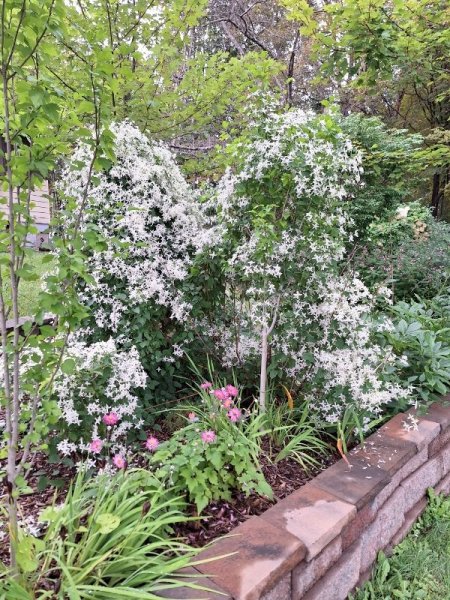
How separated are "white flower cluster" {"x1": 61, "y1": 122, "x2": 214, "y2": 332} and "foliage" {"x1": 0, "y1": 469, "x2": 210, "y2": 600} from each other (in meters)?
1.10

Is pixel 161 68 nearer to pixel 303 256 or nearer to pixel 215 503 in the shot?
pixel 303 256

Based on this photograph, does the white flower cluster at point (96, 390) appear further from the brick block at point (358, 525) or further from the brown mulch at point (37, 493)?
the brick block at point (358, 525)

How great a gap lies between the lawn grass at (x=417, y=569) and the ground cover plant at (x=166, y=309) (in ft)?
1.69

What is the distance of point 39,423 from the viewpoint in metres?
1.40

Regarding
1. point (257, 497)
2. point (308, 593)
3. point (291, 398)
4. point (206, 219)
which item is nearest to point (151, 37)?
point (206, 219)

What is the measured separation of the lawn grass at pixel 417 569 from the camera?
1.85 meters

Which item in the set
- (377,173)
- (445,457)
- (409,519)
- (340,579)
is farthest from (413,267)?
(340,579)

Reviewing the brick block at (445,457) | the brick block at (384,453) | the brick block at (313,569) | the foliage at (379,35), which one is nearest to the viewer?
the brick block at (313,569)

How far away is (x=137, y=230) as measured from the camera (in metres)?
2.48

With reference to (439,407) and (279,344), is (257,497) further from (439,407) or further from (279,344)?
(439,407)

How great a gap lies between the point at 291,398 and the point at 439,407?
100cm

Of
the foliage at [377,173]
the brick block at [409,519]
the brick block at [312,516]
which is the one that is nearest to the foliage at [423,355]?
the brick block at [409,519]

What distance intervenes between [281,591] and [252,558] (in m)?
0.16

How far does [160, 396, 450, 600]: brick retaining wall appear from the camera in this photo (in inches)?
53.4
